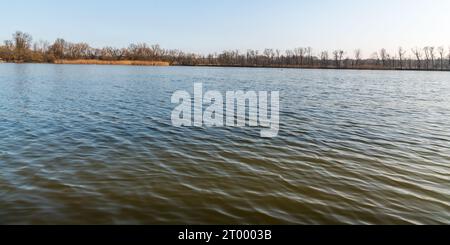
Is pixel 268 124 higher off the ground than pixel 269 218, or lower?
higher

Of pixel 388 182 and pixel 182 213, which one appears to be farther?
pixel 388 182

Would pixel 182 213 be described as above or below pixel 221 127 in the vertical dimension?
below

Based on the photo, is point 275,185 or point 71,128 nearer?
point 275,185

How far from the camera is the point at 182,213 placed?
6086 millimetres

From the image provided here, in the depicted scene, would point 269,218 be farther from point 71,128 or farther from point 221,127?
point 71,128

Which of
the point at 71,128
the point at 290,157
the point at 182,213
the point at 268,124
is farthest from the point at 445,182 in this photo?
the point at 71,128

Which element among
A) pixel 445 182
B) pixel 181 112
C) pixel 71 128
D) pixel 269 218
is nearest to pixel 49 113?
pixel 71 128

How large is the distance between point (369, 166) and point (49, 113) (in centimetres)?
1637

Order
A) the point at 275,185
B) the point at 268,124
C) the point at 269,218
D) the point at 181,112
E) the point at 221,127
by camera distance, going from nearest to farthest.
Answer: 1. the point at 269,218
2. the point at 275,185
3. the point at 221,127
4. the point at 268,124
5. the point at 181,112

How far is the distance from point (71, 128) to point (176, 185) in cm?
831

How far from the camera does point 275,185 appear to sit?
7.62 metres

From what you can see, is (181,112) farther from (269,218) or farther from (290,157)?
(269,218)

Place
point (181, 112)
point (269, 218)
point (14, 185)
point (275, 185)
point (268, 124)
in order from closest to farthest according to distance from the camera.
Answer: point (269, 218) → point (14, 185) → point (275, 185) → point (268, 124) → point (181, 112)

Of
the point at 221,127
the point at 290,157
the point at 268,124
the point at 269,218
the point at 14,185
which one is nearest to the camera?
the point at 269,218
